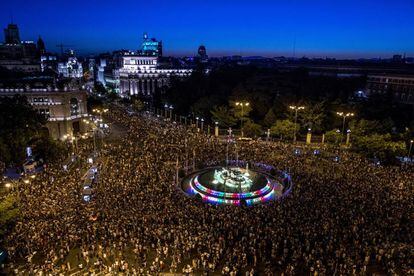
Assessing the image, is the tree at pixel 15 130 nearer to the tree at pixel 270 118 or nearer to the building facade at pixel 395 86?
the tree at pixel 270 118

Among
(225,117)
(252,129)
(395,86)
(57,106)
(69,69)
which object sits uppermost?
(69,69)

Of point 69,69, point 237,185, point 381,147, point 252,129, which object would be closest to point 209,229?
point 237,185

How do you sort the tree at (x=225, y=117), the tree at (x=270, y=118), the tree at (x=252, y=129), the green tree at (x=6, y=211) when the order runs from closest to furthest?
the green tree at (x=6, y=211) → the tree at (x=252, y=129) → the tree at (x=270, y=118) → the tree at (x=225, y=117)

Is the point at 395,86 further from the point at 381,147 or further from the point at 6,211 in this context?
the point at 6,211

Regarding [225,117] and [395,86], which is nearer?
[225,117]

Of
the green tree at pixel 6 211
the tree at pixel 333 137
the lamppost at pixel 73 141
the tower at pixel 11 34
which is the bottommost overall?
the lamppost at pixel 73 141

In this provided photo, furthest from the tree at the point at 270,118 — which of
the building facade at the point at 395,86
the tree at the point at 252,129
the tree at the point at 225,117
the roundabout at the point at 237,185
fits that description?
the building facade at the point at 395,86

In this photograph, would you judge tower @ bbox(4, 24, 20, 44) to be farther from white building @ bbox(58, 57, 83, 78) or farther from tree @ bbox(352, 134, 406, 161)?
tree @ bbox(352, 134, 406, 161)
